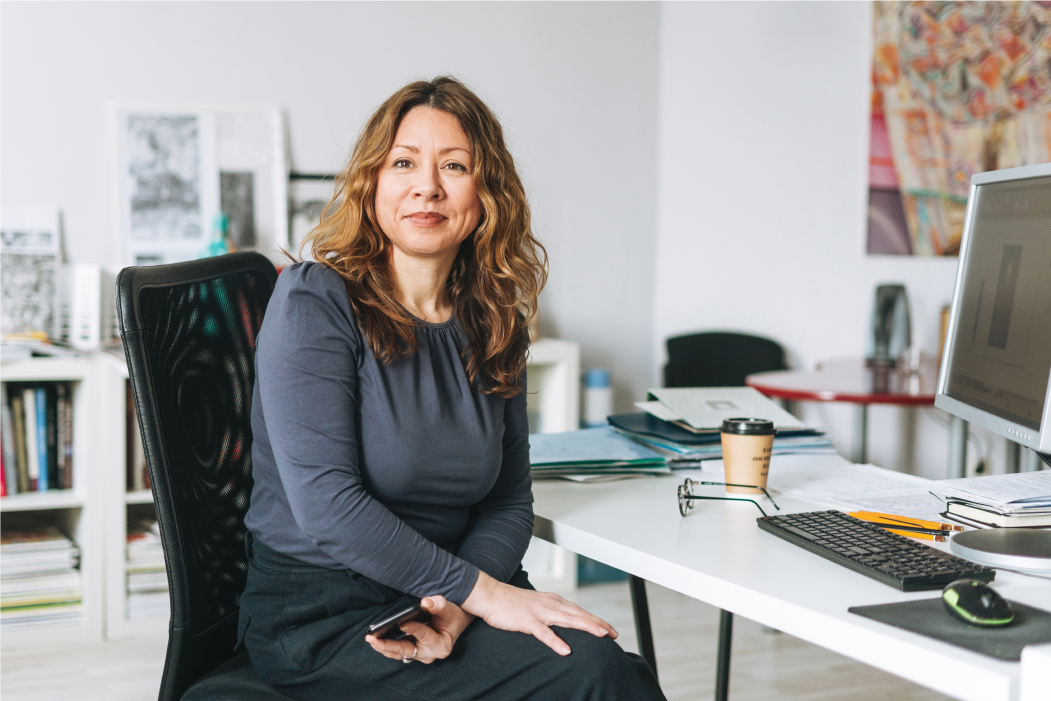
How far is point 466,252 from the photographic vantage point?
4.85 feet

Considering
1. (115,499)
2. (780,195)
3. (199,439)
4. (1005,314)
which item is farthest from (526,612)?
(780,195)

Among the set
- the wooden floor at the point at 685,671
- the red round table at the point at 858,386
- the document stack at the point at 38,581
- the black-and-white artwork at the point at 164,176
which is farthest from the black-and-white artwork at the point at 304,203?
the red round table at the point at 858,386

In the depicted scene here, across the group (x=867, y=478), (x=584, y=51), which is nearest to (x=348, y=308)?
(x=867, y=478)

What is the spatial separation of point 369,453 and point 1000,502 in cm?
78

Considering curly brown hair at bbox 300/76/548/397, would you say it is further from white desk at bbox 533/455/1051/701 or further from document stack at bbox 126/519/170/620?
document stack at bbox 126/519/170/620

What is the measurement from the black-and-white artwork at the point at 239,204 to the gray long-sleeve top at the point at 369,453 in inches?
74.0

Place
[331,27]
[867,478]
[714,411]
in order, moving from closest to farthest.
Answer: [867,478], [714,411], [331,27]

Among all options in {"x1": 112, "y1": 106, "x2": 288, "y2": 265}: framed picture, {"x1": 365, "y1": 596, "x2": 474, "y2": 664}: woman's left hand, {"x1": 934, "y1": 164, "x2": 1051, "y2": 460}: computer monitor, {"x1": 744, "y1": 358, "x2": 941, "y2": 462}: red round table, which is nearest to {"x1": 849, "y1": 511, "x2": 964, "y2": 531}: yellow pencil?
{"x1": 934, "y1": 164, "x2": 1051, "y2": 460}: computer monitor

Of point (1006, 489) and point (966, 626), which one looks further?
point (1006, 489)

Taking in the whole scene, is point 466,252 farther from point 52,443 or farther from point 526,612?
point 52,443

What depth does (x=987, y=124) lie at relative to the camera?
2.77 metres

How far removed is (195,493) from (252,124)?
6.75 feet

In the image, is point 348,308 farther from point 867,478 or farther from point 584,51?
point 584,51

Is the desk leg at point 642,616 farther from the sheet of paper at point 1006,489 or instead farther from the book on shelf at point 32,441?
the book on shelf at point 32,441
